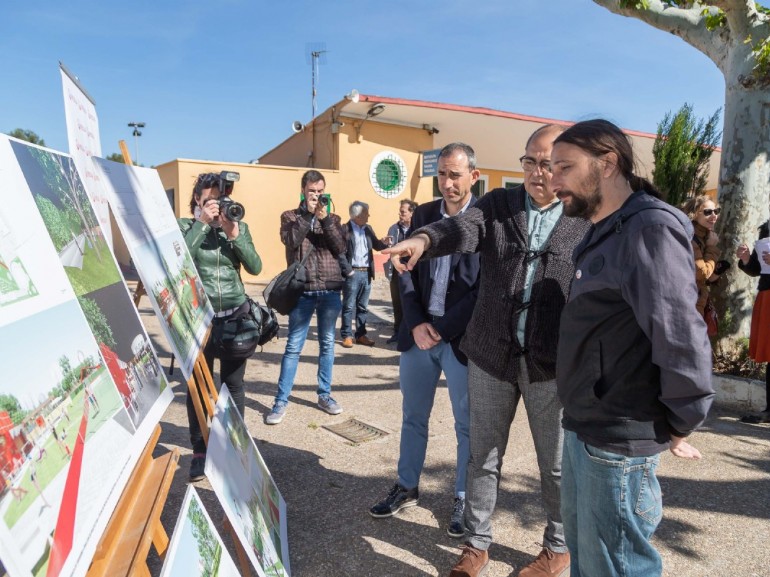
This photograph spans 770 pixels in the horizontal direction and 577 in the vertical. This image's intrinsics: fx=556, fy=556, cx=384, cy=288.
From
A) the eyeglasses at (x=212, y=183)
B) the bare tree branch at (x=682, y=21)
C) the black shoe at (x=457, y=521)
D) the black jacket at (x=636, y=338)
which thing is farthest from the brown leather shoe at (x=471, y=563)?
the bare tree branch at (x=682, y=21)

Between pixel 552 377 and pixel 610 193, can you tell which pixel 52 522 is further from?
pixel 552 377

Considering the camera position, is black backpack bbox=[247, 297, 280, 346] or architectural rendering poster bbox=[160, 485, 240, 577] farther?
black backpack bbox=[247, 297, 280, 346]

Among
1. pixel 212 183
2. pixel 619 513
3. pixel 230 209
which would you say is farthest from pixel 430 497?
pixel 212 183

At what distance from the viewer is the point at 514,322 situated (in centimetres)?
249

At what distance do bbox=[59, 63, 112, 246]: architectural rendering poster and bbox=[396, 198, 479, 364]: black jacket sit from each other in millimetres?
1547

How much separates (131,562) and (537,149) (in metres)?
2.08

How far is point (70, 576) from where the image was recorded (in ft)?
3.44

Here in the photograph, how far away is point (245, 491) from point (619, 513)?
138 cm

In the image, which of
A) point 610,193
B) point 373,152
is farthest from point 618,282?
point 373,152

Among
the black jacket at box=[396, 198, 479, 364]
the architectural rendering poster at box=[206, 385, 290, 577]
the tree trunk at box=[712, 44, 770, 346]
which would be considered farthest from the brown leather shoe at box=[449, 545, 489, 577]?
the tree trunk at box=[712, 44, 770, 346]

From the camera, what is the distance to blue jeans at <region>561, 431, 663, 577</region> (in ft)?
5.57

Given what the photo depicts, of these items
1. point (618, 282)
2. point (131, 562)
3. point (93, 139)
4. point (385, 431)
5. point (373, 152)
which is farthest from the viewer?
point (373, 152)

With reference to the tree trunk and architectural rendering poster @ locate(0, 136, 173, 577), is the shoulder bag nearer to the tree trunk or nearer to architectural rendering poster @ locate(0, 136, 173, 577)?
architectural rendering poster @ locate(0, 136, 173, 577)

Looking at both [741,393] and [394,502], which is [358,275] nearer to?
[741,393]
